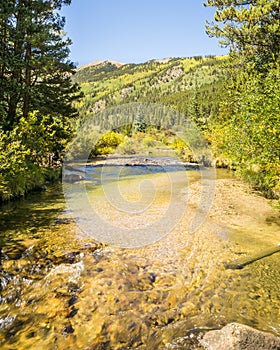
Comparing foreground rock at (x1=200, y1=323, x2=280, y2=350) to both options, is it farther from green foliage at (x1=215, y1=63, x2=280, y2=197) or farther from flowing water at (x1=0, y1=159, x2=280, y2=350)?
green foliage at (x1=215, y1=63, x2=280, y2=197)

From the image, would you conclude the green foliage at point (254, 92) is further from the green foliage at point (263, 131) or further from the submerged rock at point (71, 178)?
the submerged rock at point (71, 178)

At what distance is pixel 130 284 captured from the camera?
7449 mm

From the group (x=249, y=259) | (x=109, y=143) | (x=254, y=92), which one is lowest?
(x=249, y=259)

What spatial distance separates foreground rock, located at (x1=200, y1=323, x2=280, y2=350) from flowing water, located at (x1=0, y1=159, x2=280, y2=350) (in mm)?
447

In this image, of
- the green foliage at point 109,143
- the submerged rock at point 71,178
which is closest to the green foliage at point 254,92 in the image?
the submerged rock at point 71,178

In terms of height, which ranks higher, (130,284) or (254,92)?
(254,92)

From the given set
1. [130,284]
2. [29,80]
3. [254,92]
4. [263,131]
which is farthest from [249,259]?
[29,80]

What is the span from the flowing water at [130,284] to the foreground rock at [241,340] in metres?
0.45

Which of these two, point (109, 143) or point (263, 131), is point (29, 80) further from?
point (109, 143)

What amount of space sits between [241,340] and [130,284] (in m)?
3.27

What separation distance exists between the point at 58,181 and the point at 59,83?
823 centimetres

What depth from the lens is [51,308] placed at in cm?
643

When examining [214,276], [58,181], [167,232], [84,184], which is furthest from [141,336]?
[58,181]

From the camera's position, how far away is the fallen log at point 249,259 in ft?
27.3
